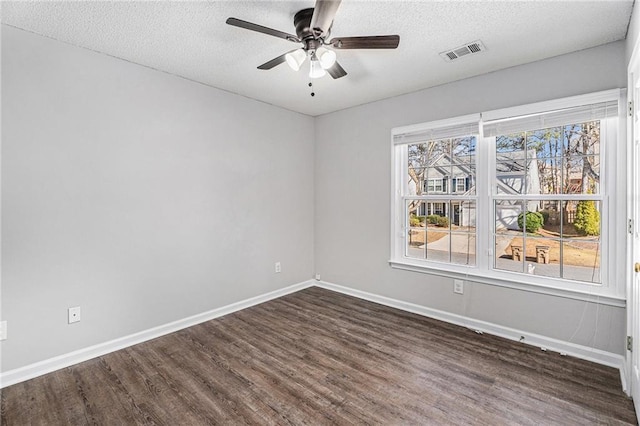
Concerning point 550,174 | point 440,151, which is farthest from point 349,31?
point 550,174

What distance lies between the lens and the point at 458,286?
3.17m

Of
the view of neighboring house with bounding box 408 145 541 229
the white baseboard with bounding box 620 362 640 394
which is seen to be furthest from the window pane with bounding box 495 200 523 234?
the white baseboard with bounding box 620 362 640 394

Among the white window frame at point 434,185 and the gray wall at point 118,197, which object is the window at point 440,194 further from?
the gray wall at point 118,197

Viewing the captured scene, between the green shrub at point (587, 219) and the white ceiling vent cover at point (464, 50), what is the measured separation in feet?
5.06

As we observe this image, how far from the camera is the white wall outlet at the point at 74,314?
7.97 feet

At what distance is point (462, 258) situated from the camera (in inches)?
128

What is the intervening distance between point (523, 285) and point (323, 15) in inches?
108

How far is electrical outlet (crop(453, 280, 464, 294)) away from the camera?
3.15 meters

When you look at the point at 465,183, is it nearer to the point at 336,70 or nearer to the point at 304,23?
the point at 336,70

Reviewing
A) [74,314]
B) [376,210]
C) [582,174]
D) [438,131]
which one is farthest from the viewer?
[376,210]

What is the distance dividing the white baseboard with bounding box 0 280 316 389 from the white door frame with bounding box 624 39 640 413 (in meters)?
3.31

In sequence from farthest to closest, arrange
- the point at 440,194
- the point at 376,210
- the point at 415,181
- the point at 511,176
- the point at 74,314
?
the point at 376,210, the point at 415,181, the point at 440,194, the point at 511,176, the point at 74,314

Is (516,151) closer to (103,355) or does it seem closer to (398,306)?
(398,306)

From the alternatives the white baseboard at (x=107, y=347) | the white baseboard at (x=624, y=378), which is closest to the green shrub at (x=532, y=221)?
the white baseboard at (x=624, y=378)
